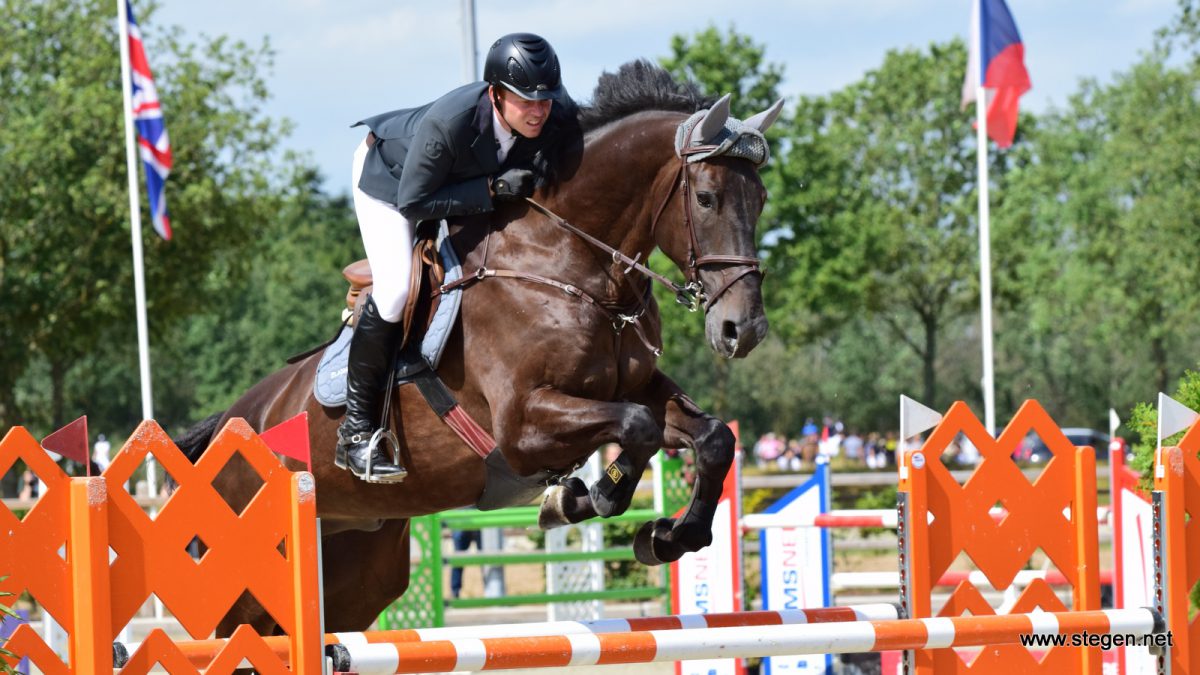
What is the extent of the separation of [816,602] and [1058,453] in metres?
2.92

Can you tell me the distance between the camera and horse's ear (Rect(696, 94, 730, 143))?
4.18 m

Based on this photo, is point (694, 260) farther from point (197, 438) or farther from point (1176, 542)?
point (197, 438)

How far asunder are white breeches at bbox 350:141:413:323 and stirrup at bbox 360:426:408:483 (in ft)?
1.25

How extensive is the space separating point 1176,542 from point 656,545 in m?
1.53

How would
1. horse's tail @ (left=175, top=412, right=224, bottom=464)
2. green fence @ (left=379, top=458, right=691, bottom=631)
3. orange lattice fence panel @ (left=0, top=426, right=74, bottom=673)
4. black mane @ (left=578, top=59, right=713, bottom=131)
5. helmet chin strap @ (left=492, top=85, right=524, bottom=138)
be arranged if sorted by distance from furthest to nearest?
1. green fence @ (left=379, top=458, right=691, bottom=631)
2. horse's tail @ (left=175, top=412, right=224, bottom=464)
3. black mane @ (left=578, top=59, right=713, bottom=131)
4. helmet chin strap @ (left=492, top=85, right=524, bottom=138)
5. orange lattice fence panel @ (left=0, top=426, right=74, bottom=673)

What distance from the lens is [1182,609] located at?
4051 mm

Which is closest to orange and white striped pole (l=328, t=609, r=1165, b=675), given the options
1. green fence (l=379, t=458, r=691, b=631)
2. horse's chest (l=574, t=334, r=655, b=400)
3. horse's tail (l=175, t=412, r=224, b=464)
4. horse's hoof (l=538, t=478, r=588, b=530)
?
horse's hoof (l=538, t=478, r=588, b=530)

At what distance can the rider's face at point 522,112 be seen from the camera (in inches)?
173

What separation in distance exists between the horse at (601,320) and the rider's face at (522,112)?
195mm

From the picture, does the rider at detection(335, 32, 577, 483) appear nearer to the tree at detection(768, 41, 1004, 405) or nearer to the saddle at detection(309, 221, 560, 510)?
the saddle at detection(309, 221, 560, 510)

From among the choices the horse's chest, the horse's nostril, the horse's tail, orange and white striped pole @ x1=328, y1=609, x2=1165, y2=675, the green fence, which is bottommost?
the green fence

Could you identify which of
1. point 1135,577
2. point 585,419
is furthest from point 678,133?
point 1135,577

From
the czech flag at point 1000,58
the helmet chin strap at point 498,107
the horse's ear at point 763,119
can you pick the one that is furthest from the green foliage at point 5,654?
the czech flag at point 1000,58

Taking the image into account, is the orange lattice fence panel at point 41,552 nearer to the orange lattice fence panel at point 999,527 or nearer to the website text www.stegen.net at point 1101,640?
the orange lattice fence panel at point 999,527
